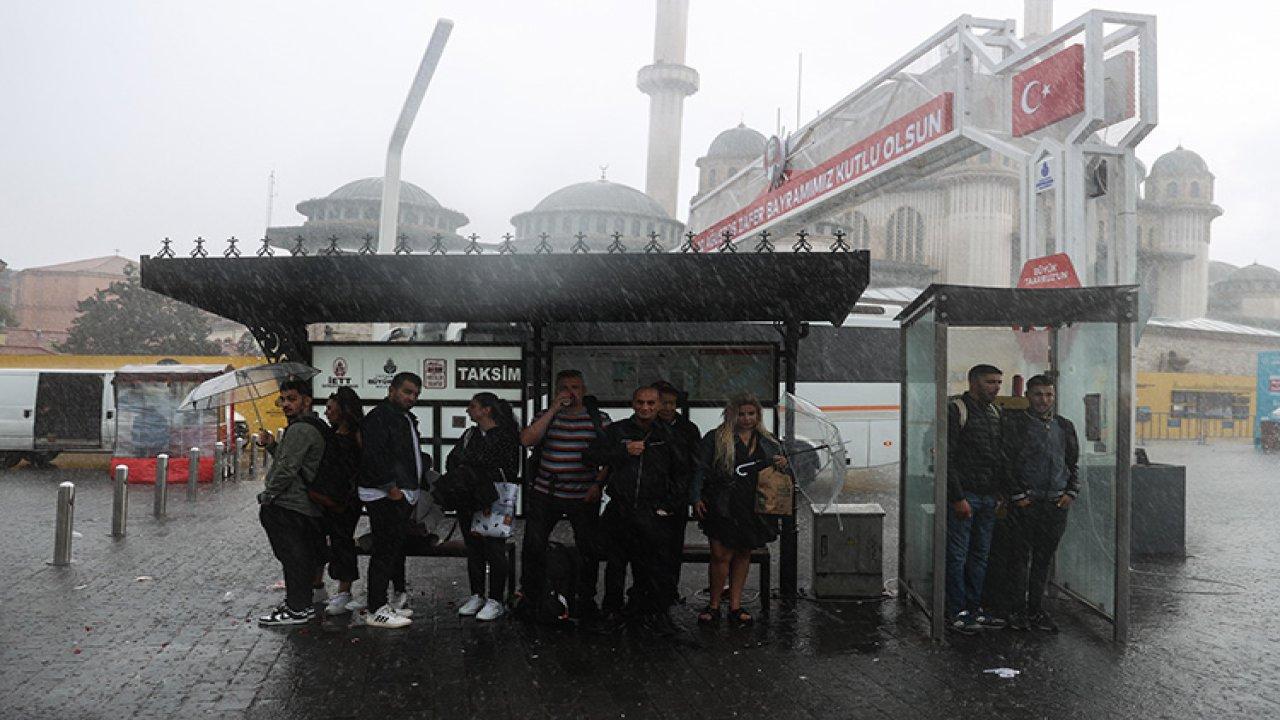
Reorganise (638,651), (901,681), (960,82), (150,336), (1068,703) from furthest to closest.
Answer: (150,336), (960,82), (638,651), (901,681), (1068,703)

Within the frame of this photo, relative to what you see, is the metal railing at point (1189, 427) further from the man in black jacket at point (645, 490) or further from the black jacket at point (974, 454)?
the man in black jacket at point (645, 490)

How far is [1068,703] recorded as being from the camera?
553 centimetres

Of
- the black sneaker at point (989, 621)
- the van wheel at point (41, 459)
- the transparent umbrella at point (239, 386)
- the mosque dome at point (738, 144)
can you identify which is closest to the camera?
the black sneaker at point (989, 621)

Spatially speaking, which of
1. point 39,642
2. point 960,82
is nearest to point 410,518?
point 39,642

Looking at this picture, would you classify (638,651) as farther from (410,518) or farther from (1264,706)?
(1264,706)

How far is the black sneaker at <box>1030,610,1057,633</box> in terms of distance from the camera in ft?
23.4

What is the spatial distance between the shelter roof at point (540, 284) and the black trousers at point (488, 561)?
75.7 inches

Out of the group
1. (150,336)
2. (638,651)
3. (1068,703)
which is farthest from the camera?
(150,336)

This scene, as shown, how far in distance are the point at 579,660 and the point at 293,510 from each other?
2367mm

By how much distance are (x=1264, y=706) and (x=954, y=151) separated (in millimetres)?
8676

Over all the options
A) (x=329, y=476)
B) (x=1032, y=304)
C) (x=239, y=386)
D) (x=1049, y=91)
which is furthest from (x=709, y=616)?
(x=1049, y=91)

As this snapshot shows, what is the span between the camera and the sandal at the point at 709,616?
718 cm

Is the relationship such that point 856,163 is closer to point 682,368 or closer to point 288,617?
point 682,368

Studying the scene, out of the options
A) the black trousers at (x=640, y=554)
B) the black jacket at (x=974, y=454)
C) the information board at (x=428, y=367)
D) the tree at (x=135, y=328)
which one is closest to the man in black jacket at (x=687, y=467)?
the black trousers at (x=640, y=554)
